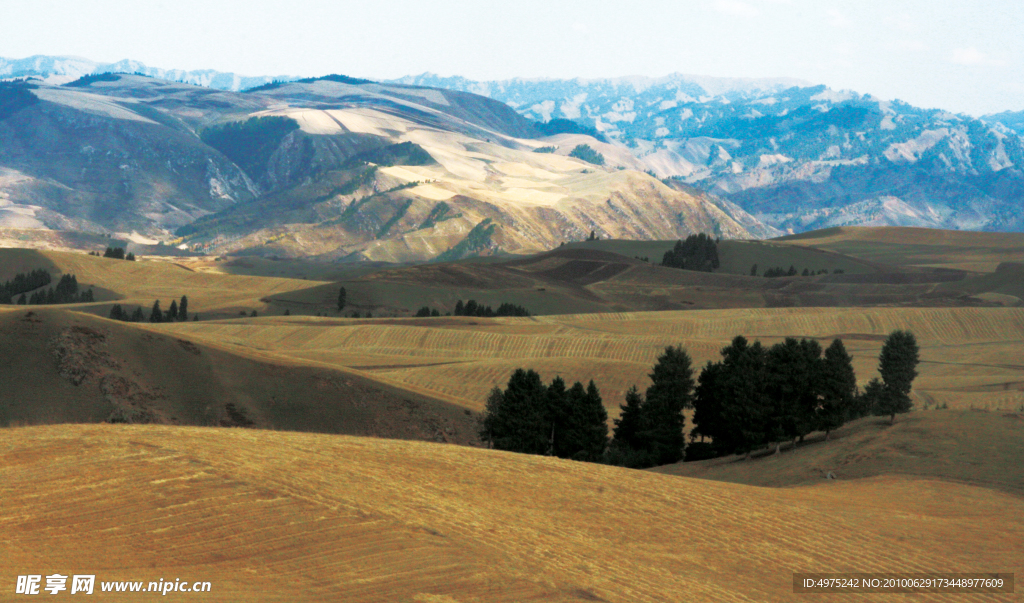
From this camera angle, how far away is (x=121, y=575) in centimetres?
1983

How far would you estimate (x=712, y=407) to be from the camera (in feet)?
206

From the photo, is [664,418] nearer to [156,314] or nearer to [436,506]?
[436,506]

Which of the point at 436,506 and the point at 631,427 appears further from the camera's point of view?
the point at 631,427

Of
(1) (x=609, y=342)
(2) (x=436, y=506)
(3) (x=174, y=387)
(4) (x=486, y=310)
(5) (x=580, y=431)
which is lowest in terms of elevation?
(3) (x=174, y=387)

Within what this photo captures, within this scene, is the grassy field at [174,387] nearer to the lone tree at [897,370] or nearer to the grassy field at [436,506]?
the grassy field at [436,506]

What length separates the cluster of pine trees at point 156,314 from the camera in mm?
160750

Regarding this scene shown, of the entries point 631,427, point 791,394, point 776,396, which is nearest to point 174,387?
point 631,427

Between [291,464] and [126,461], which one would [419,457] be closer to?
[291,464]

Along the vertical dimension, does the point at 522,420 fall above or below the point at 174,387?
above

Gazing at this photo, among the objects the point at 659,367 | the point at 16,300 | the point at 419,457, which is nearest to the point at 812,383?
the point at 659,367

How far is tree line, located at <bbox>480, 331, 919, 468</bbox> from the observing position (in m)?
53.9

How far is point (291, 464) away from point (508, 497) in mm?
7230

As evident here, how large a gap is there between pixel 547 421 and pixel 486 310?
11775cm

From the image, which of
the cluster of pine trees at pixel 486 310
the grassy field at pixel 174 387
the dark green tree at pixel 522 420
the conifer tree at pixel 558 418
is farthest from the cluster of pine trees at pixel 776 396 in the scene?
the cluster of pine trees at pixel 486 310
